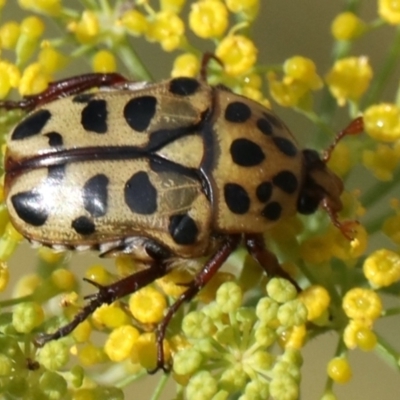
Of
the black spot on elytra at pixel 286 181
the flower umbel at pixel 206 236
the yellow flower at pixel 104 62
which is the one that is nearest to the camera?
the flower umbel at pixel 206 236

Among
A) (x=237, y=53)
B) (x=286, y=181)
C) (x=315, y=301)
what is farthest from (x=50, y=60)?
(x=315, y=301)

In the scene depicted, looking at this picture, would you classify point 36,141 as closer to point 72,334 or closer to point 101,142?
point 101,142

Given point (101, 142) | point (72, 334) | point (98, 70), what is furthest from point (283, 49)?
point (72, 334)

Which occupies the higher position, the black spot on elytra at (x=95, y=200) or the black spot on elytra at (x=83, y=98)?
the black spot on elytra at (x=83, y=98)

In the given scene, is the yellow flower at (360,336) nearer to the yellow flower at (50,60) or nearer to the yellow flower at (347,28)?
the yellow flower at (347,28)

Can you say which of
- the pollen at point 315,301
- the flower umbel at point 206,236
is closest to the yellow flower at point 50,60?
the flower umbel at point 206,236

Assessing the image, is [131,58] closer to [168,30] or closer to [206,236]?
[168,30]

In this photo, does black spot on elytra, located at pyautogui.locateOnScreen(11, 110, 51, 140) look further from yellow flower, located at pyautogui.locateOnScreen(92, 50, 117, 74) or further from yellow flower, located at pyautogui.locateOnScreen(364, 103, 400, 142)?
yellow flower, located at pyautogui.locateOnScreen(364, 103, 400, 142)
